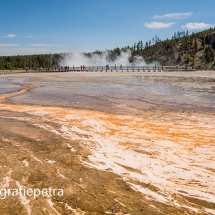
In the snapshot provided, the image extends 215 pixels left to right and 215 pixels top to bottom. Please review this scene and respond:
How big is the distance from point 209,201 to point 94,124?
215 inches

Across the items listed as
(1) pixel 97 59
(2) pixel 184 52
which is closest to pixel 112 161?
(2) pixel 184 52

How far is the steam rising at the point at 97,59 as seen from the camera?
95625mm

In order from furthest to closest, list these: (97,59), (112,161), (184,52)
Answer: (97,59) → (184,52) → (112,161)

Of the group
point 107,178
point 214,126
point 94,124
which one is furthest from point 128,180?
point 214,126

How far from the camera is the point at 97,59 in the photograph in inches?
4218

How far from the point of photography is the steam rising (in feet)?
314

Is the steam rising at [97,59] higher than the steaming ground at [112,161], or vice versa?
the steam rising at [97,59]

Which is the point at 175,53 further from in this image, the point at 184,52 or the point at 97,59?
the point at 97,59

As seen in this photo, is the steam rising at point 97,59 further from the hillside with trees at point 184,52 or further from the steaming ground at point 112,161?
the steaming ground at point 112,161

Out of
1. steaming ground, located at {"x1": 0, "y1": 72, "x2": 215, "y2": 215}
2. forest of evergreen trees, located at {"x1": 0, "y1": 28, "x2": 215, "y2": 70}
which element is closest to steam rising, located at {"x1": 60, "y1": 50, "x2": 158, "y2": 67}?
forest of evergreen trees, located at {"x1": 0, "y1": 28, "x2": 215, "y2": 70}

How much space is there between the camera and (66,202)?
425 cm

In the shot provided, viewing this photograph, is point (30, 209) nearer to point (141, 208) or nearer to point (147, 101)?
point (141, 208)

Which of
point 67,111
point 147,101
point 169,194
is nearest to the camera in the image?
point 169,194

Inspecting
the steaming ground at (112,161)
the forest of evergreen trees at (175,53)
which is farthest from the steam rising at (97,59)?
the steaming ground at (112,161)
